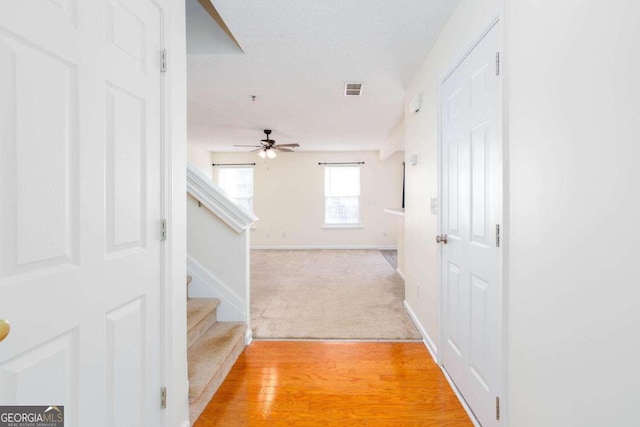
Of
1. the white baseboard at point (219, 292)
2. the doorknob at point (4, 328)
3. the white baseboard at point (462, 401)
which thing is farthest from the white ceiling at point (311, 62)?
the white baseboard at point (462, 401)

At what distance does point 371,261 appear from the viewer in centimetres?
644

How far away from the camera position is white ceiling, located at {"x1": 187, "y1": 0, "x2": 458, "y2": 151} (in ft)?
6.91

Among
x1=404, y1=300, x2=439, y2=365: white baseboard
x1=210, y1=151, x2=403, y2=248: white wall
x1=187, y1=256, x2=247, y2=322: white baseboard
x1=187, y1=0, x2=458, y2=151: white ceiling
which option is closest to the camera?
x1=187, y1=0, x2=458, y2=151: white ceiling

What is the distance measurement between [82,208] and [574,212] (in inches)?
63.4

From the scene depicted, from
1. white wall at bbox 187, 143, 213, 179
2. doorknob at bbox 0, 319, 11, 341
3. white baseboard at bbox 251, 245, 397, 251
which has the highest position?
white wall at bbox 187, 143, 213, 179

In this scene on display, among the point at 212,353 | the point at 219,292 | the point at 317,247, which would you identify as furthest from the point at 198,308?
the point at 317,247

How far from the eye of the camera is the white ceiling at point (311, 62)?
211 centimetres

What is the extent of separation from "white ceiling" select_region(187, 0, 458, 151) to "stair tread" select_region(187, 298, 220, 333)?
2.18 metres

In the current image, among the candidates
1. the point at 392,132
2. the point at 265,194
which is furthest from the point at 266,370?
the point at 265,194

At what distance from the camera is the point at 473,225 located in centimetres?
180

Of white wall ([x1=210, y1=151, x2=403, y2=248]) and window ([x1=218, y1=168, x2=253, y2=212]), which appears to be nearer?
Result: white wall ([x1=210, y1=151, x2=403, y2=248])

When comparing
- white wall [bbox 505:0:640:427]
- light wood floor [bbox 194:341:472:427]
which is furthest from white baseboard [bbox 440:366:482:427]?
white wall [bbox 505:0:640:427]

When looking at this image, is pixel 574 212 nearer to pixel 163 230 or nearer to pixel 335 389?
pixel 163 230
